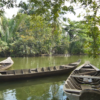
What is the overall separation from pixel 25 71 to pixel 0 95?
2.41m

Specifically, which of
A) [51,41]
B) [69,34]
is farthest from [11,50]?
[69,34]

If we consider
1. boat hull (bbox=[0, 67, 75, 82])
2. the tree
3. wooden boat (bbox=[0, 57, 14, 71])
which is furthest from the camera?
wooden boat (bbox=[0, 57, 14, 71])

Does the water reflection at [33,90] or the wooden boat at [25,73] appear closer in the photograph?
the water reflection at [33,90]

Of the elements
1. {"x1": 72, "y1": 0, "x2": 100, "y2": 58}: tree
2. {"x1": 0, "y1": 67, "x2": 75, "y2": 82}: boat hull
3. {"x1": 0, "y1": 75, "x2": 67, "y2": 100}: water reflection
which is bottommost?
{"x1": 0, "y1": 75, "x2": 67, "y2": 100}: water reflection

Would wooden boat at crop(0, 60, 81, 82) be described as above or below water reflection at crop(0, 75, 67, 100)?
above

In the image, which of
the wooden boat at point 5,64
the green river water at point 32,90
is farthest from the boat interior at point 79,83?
the wooden boat at point 5,64

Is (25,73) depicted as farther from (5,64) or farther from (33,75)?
(5,64)

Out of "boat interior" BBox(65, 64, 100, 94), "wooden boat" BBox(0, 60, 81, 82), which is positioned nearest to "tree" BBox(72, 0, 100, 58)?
"boat interior" BBox(65, 64, 100, 94)

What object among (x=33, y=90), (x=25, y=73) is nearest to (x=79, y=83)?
(x=33, y=90)

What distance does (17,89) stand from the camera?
17.7ft

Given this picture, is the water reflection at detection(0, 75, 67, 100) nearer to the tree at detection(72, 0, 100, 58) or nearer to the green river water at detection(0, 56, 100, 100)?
the green river water at detection(0, 56, 100, 100)

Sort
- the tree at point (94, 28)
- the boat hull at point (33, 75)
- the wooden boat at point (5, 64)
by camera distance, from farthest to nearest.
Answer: the wooden boat at point (5, 64), the boat hull at point (33, 75), the tree at point (94, 28)

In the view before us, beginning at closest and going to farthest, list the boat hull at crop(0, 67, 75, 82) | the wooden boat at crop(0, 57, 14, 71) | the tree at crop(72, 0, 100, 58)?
the tree at crop(72, 0, 100, 58) < the boat hull at crop(0, 67, 75, 82) < the wooden boat at crop(0, 57, 14, 71)

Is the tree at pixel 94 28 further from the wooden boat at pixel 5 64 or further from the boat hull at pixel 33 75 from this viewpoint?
the wooden boat at pixel 5 64
